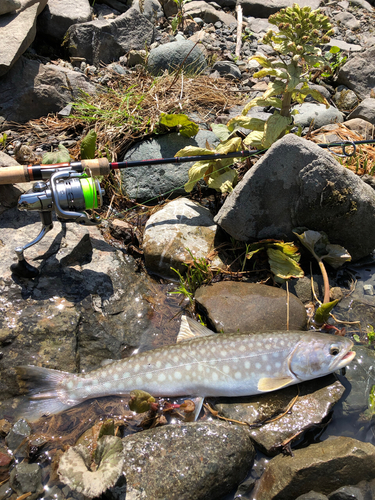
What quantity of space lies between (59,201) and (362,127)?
5310 mm

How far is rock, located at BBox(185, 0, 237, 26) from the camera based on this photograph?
423 inches

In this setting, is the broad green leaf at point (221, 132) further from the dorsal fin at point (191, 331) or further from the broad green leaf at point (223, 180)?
the dorsal fin at point (191, 331)

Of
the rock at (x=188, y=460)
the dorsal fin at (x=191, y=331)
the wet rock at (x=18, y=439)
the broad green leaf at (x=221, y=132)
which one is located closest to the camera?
the rock at (x=188, y=460)

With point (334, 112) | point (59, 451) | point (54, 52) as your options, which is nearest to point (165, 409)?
point (59, 451)

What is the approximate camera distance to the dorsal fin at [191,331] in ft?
13.4

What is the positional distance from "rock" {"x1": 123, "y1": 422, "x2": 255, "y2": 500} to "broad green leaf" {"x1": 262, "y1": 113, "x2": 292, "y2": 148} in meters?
3.44

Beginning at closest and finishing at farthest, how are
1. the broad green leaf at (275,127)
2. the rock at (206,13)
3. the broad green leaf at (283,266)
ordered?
1. the broad green leaf at (283,266)
2. the broad green leaf at (275,127)
3. the rock at (206,13)

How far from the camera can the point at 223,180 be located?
17.6 ft

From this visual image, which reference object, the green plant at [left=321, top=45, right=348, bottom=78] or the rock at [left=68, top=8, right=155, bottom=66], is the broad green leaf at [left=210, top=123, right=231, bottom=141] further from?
the rock at [left=68, top=8, right=155, bottom=66]

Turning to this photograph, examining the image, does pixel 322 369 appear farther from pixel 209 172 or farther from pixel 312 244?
pixel 209 172

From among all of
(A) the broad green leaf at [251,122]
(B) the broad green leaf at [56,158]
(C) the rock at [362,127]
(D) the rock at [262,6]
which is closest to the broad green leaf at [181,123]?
(A) the broad green leaf at [251,122]

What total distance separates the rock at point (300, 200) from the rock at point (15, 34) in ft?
14.8

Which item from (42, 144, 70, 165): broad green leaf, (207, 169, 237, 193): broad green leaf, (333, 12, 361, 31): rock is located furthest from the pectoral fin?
(333, 12, 361, 31): rock

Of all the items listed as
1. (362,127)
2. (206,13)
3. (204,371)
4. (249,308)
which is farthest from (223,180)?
(206,13)
